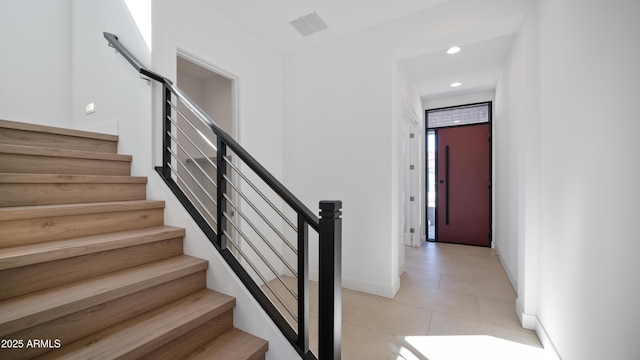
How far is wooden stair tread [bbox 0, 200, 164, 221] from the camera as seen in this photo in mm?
1187

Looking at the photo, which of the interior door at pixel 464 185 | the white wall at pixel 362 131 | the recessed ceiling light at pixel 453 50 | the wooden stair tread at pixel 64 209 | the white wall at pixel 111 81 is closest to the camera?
the wooden stair tread at pixel 64 209

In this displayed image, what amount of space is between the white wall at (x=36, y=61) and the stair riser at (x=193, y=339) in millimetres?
2944

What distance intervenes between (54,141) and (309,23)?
2398mm

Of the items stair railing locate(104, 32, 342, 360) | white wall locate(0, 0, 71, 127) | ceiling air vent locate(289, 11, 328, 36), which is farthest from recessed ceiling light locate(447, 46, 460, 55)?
white wall locate(0, 0, 71, 127)

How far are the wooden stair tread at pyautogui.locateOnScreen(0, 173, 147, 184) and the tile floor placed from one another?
5.82 ft

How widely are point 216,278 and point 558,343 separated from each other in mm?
2104

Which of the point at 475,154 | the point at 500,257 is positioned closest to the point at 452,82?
the point at 475,154

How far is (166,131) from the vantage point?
1.90m

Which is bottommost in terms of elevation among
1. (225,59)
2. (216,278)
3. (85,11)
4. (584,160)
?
(216,278)

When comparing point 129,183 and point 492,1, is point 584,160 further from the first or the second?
point 129,183

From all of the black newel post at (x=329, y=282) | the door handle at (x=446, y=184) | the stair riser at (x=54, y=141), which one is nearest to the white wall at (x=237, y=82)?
the black newel post at (x=329, y=282)

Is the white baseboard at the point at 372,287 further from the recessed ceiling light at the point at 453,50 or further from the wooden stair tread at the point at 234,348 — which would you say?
the recessed ceiling light at the point at 453,50

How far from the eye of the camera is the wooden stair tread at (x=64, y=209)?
1.19 meters

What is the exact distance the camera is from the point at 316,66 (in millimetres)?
2852
